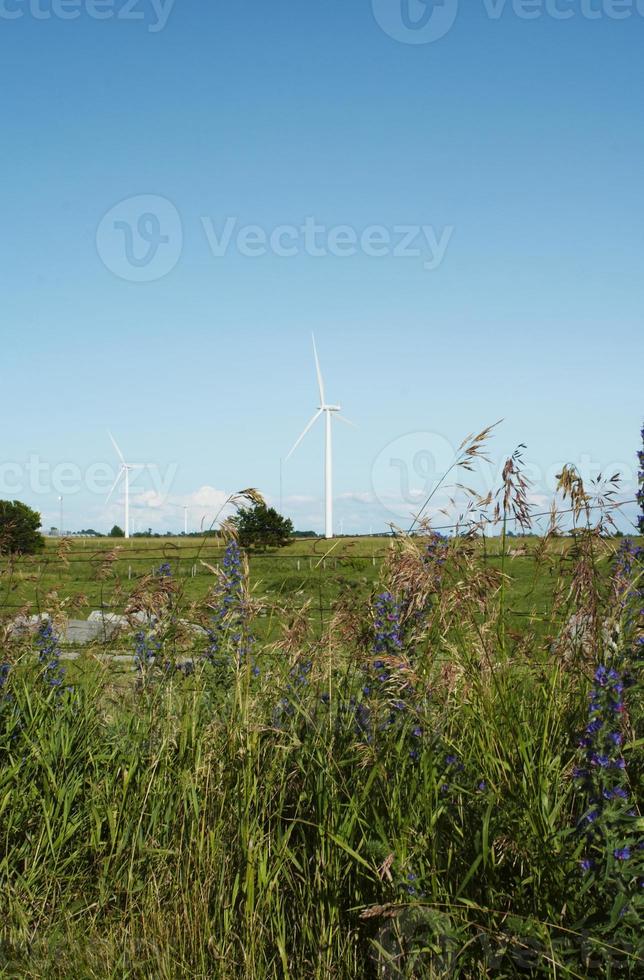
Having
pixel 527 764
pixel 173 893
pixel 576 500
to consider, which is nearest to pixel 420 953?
pixel 527 764

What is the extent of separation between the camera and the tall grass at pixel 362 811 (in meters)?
3.01

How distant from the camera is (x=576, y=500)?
4.00 m

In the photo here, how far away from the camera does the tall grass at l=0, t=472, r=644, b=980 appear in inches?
119

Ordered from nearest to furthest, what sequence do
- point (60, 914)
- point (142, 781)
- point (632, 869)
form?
point (632, 869)
point (60, 914)
point (142, 781)

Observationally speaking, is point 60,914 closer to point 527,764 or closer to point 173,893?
point 173,893

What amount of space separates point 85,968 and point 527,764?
6.21ft

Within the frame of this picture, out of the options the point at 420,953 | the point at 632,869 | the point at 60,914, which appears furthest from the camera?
the point at 60,914

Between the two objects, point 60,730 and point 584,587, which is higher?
point 584,587

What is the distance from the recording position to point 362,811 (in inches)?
141

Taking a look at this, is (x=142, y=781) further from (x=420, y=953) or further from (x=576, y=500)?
(x=576, y=500)

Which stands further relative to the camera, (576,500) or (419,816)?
(576,500)

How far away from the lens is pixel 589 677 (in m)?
3.63

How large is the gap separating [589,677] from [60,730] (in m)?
2.58

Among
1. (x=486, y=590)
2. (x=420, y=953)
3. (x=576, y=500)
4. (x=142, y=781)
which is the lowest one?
(x=420, y=953)
